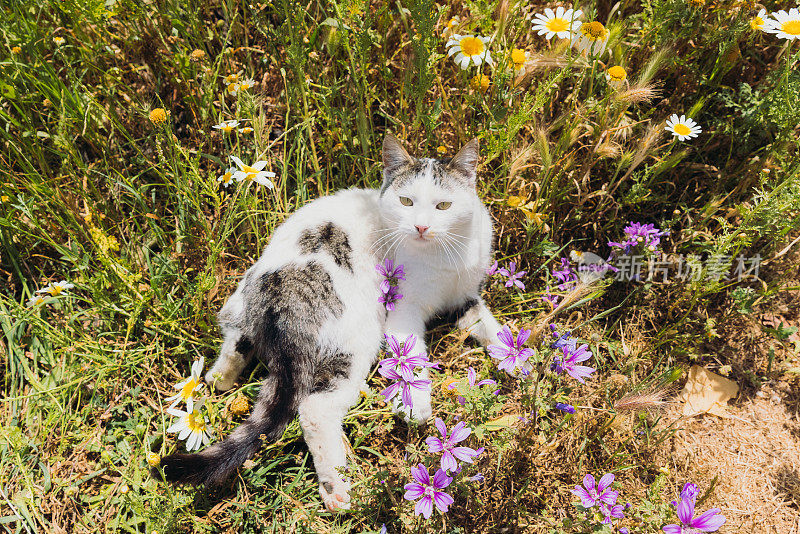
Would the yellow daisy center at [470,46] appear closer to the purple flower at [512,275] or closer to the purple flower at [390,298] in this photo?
the purple flower at [512,275]

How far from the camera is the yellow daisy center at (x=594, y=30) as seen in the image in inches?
90.9

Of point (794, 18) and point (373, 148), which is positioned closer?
point (794, 18)

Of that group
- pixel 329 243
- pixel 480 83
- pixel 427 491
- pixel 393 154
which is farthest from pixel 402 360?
pixel 480 83

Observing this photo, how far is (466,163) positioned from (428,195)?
Answer: 262mm

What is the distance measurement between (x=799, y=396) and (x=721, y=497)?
0.79 m

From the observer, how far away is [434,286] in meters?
2.44

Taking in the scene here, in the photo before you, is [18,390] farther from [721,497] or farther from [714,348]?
[714,348]

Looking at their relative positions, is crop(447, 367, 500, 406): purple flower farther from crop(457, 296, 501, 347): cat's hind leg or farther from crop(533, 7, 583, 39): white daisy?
crop(533, 7, 583, 39): white daisy

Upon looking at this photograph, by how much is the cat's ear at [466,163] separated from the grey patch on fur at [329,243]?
23.7 inches

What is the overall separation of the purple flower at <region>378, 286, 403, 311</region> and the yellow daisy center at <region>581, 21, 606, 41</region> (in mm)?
1476

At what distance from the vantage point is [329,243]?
7.50ft

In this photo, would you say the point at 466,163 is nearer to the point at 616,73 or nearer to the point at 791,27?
the point at 616,73

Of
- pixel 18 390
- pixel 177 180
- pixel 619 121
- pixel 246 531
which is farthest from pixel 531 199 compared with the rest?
pixel 18 390

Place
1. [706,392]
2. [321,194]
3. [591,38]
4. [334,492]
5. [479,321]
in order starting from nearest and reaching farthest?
[334,492]
[591,38]
[479,321]
[706,392]
[321,194]
